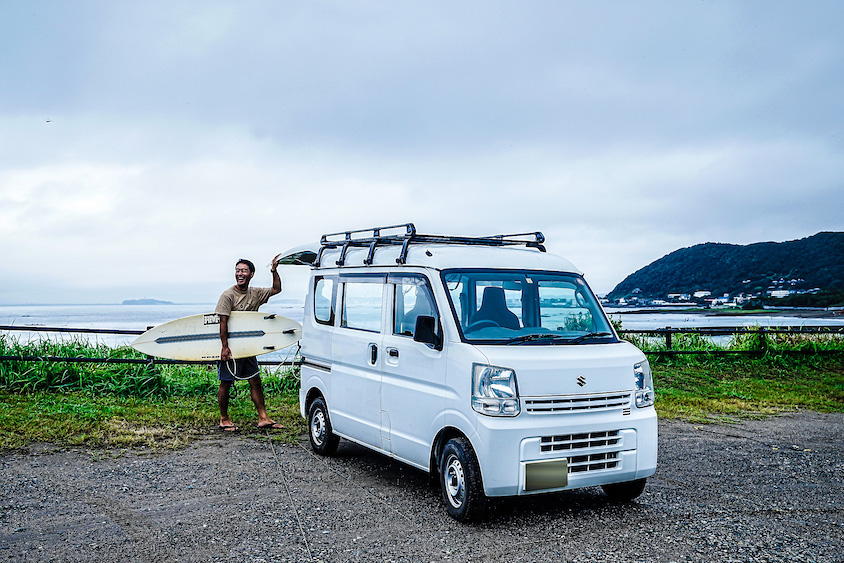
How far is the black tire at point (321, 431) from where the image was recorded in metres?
7.54

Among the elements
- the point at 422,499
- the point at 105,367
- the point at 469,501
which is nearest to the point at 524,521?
the point at 469,501

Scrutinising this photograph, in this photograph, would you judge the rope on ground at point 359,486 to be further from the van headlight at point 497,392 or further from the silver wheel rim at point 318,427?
the van headlight at point 497,392

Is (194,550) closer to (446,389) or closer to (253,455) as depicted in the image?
(446,389)

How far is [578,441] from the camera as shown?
5.30 m

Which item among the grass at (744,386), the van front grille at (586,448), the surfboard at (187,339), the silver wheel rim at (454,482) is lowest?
the grass at (744,386)

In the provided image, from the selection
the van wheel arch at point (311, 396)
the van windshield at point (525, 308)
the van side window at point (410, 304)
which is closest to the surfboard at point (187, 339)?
the van wheel arch at point (311, 396)

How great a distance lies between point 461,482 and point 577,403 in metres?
1.03

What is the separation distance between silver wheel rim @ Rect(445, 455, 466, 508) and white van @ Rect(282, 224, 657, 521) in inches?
0.4

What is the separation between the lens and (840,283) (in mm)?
53219

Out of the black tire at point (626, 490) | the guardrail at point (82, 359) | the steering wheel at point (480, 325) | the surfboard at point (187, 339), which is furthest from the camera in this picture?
the guardrail at point (82, 359)

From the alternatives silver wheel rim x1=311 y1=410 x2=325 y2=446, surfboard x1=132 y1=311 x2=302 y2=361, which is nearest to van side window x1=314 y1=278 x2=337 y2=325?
silver wheel rim x1=311 y1=410 x2=325 y2=446

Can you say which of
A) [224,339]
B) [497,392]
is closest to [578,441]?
[497,392]

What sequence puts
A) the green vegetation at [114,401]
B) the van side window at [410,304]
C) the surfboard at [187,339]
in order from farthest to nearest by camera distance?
the surfboard at [187,339] < the green vegetation at [114,401] < the van side window at [410,304]

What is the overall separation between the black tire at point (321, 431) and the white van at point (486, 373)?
9.3 inches
